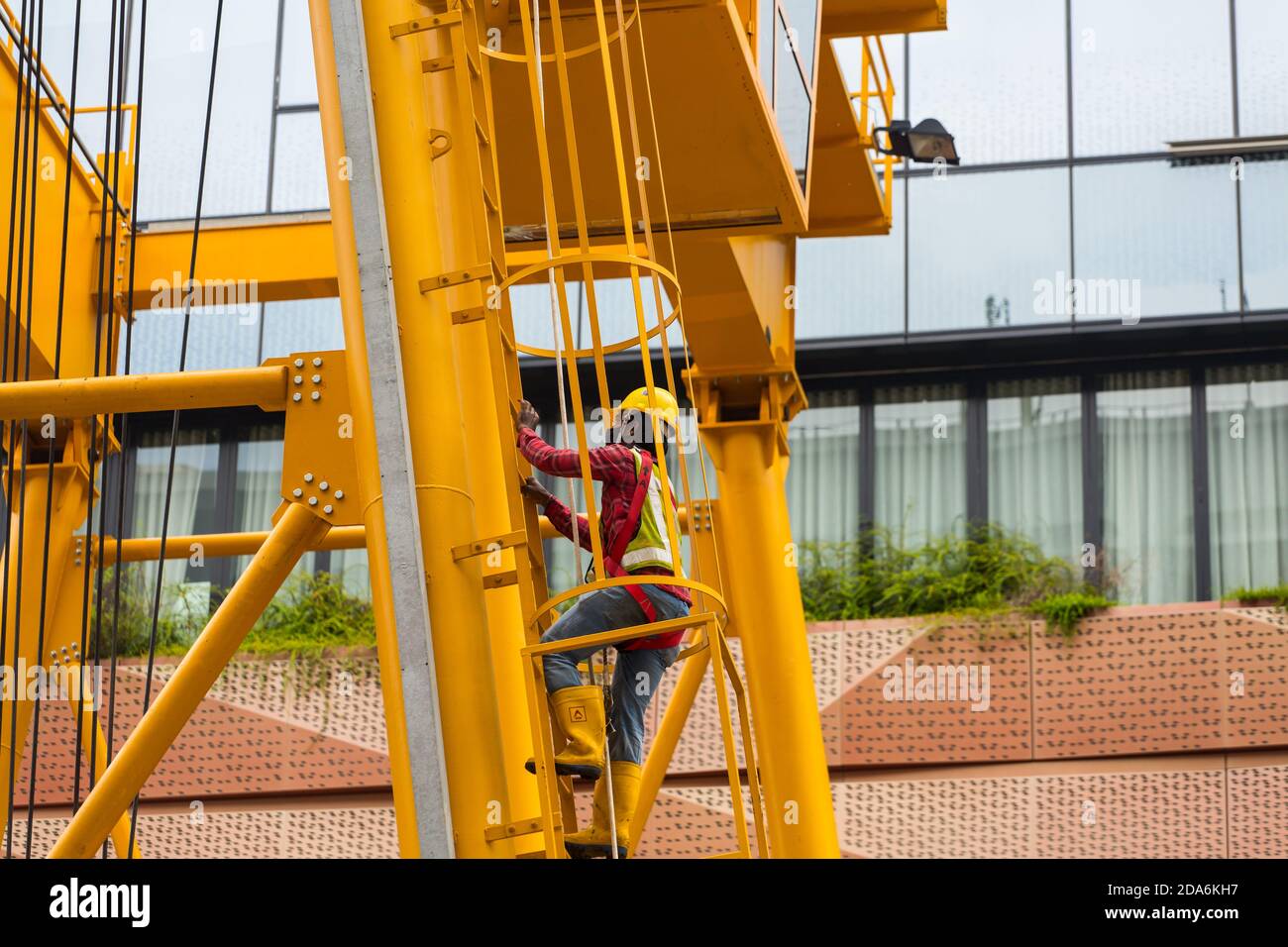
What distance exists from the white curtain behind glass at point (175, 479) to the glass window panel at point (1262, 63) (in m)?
12.6

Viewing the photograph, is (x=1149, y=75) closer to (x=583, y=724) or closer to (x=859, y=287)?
(x=859, y=287)

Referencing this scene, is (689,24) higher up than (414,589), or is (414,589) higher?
(689,24)

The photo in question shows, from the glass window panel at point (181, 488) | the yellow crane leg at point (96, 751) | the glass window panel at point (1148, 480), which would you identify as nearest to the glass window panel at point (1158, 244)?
the glass window panel at point (1148, 480)

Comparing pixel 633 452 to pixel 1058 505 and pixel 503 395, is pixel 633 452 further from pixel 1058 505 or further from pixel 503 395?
pixel 1058 505

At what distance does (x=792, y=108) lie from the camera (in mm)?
10211

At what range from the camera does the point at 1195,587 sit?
18953 mm

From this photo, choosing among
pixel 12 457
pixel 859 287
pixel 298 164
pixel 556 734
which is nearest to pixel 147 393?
pixel 556 734

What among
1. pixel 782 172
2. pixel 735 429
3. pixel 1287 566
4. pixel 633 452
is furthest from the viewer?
pixel 1287 566

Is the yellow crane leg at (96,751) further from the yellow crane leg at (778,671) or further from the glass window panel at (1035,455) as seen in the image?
the glass window panel at (1035,455)

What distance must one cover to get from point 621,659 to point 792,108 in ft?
13.9

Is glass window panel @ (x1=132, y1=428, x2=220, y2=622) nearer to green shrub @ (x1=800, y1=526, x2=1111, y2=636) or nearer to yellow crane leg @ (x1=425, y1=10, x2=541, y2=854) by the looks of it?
green shrub @ (x1=800, y1=526, x2=1111, y2=636)

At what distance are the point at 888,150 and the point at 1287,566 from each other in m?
7.80

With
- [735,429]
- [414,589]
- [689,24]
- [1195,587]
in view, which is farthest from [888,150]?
[414,589]

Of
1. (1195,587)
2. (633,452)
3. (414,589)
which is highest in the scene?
(633,452)
